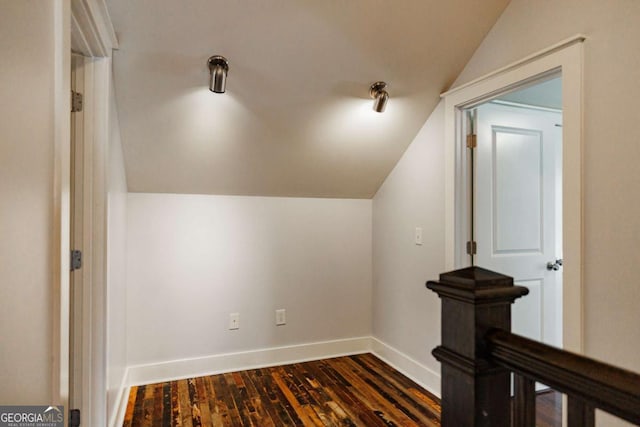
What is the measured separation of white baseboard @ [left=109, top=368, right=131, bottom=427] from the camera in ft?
6.48

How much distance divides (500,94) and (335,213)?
1617 millimetres

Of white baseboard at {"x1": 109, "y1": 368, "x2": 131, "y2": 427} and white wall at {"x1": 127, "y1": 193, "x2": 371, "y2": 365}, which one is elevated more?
white wall at {"x1": 127, "y1": 193, "x2": 371, "y2": 365}

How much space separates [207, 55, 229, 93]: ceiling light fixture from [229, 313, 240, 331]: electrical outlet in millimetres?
1774

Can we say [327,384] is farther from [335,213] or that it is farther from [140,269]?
[140,269]

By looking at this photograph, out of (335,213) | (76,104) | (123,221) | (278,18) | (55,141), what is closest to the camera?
(55,141)

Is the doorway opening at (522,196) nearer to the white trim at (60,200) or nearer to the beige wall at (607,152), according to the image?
the beige wall at (607,152)

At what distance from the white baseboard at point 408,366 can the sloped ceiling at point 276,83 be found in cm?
151

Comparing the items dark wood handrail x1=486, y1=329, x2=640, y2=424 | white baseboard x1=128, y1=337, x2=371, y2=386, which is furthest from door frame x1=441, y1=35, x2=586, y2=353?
white baseboard x1=128, y1=337, x2=371, y2=386

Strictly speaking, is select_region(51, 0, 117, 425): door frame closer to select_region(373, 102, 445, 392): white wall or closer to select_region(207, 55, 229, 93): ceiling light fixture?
select_region(207, 55, 229, 93): ceiling light fixture

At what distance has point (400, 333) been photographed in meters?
2.92

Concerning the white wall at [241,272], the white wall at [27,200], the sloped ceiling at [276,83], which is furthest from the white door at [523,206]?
the white wall at [27,200]

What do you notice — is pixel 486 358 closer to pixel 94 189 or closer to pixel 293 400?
pixel 94 189

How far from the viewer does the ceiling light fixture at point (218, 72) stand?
183 centimetres

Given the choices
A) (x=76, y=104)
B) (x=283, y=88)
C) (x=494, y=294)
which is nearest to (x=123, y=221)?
(x=76, y=104)
